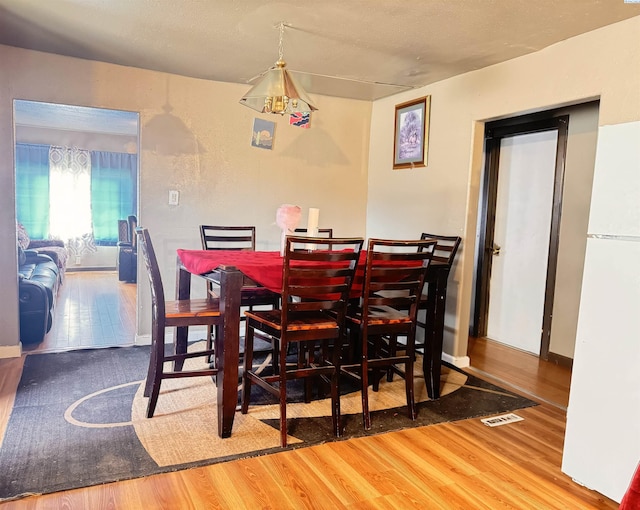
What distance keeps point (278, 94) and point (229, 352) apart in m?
1.34

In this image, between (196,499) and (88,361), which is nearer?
(196,499)

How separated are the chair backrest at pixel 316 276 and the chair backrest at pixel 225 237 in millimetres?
1317

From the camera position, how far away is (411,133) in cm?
405

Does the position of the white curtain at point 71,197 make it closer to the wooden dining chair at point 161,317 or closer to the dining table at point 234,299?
the dining table at point 234,299

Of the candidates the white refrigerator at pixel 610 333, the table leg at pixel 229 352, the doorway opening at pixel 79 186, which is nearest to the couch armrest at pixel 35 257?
the doorway opening at pixel 79 186

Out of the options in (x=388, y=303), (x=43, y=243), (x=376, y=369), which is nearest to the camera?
(x=388, y=303)

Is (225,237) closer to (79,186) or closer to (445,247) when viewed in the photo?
(445,247)

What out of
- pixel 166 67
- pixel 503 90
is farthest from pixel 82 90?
pixel 503 90

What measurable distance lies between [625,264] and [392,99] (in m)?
2.91

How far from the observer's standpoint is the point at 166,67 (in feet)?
11.9

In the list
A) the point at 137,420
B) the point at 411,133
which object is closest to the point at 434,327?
the point at 137,420

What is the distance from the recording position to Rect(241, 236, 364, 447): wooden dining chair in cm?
221

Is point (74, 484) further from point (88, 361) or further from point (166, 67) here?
point (166, 67)

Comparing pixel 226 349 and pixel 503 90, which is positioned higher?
pixel 503 90
